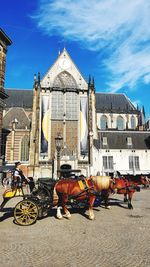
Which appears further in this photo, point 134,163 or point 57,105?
point 57,105

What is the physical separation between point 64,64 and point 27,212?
33748 mm

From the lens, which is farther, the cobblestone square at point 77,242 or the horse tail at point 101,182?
the horse tail at point 101,182

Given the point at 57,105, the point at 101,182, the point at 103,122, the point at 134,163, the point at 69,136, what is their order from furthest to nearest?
the point at 103,122, the point at 57,105, the point at 69,136, the point at 134,163, the point at 101,182

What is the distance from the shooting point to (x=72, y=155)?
32.8 m

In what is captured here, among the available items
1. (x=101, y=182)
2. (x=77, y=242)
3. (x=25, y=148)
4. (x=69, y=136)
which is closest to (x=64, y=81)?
(x=69, y=136)

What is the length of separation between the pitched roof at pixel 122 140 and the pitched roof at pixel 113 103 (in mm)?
16864

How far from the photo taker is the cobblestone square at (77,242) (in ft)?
13.4

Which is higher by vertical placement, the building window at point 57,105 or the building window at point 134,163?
the building window at point 57,105

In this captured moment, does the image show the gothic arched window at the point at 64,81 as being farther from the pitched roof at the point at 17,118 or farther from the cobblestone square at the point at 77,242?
the cobblestone square at the point at 77,242

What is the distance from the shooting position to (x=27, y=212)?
6.97 meters

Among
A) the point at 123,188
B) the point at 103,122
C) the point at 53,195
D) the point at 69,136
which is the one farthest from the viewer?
the point at 103,122

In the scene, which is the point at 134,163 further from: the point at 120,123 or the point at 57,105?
the point at 120,123

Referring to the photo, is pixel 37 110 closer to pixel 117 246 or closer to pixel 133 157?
pixel 133 157

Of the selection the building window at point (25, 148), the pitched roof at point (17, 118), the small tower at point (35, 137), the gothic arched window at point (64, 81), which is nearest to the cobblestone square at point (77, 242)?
the small tower at point (35, 137)
